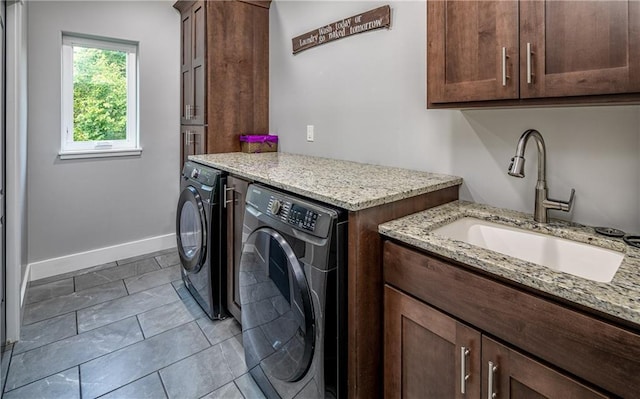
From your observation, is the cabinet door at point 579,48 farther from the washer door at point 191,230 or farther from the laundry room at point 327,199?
the washer door at point 191,230

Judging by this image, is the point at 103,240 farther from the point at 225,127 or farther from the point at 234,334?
the point at 234,334

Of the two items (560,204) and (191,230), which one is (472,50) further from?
(191,230)

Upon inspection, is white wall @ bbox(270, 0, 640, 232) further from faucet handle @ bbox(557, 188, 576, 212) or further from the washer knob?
the washer knob

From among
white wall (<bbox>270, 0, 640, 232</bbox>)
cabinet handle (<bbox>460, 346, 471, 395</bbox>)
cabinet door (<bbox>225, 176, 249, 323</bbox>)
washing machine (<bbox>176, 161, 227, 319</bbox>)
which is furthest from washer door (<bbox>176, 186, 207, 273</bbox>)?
cabinet handle (<bbox>460, 346, 471, 395</bbox>)

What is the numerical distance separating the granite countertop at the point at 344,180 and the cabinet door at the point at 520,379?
0.55 metres

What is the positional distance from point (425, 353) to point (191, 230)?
1.65 meters

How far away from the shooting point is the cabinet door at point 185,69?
298cm

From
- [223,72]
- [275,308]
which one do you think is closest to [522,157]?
[275,308]

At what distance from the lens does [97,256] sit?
9.89 feet

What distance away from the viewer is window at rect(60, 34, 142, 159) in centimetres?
280

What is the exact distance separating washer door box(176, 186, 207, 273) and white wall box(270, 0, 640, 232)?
3.01 ft

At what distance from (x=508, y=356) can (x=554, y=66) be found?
2.75 ft

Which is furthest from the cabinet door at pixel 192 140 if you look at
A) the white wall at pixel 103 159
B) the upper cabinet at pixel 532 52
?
the upper cabinet at pixel 532 52

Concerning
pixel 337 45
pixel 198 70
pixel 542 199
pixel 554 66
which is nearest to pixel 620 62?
pixel 554 66
